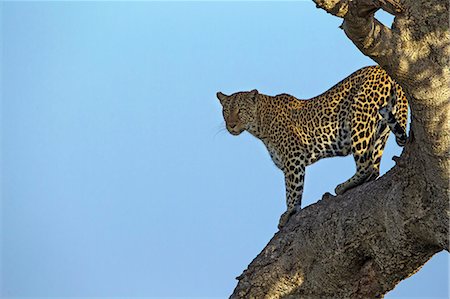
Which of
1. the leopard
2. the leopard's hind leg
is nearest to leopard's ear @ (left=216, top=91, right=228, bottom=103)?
the leopard

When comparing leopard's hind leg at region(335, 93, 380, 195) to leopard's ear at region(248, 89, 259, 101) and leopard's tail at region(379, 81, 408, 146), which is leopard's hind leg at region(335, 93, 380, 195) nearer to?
leopard's tail at region(379, 81, 408, 146)

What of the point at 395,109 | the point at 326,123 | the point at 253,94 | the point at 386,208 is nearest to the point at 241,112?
the point at 253,94

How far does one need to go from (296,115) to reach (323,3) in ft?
18.7

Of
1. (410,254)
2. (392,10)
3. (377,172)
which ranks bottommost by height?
(410,254)

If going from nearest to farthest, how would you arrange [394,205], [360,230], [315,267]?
[394,205], [360,230], [315,267]

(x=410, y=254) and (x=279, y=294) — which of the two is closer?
(x=410, y=254)

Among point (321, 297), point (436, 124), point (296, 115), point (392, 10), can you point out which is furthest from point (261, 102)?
→ point (392, 10)

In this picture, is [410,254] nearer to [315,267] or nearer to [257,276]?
[315,267]

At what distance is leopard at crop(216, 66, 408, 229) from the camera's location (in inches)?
465

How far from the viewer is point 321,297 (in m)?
11.3

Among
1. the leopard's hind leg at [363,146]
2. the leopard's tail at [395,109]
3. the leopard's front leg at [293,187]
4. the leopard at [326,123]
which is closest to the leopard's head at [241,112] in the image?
the leopard at [326,123]

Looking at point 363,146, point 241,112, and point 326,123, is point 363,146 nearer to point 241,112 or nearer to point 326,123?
point 326,123

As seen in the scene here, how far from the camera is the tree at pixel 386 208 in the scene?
8.46 m

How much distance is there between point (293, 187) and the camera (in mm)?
12703
